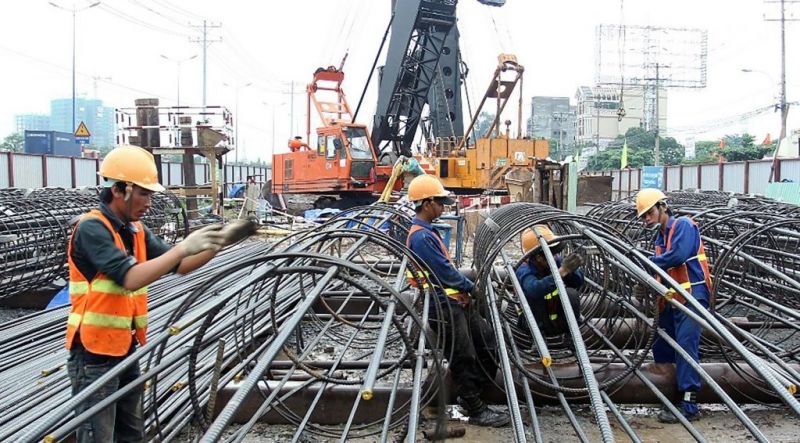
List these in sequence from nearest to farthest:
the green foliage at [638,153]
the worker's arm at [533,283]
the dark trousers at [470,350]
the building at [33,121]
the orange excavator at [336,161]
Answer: the dark trousers at [470,350], the worker's arm at [533,283], the orange excavator at [336,161], the green foliage at [638,153], the building at [33,121]

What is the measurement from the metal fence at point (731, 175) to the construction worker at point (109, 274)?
57.1ft

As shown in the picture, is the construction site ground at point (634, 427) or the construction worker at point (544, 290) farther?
the construction worker at point (544, 290)

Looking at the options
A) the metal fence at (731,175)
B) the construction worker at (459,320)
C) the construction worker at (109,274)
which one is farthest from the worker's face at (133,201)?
the metal fence at (731,175)

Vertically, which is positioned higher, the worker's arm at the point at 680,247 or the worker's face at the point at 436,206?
the worker's face at the point at 436,206

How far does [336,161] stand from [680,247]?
12.0m

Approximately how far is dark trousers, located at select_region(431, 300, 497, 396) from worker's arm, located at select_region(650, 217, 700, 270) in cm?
135

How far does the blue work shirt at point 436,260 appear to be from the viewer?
13.4ft

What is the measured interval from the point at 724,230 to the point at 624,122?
7244 cm

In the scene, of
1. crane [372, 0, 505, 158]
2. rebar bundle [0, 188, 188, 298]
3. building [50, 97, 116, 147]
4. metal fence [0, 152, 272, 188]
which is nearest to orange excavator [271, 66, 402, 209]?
crane [372, 0, 505, 158]

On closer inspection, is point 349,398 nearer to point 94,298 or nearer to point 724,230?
A: point 94,298

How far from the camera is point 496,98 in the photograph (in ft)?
51.3

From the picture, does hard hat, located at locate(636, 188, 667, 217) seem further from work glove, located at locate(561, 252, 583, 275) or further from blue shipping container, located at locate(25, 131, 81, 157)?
blue shipping container, located at locate(25, 131, 81, 157)


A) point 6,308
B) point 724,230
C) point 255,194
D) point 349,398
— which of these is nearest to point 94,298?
point 349,398

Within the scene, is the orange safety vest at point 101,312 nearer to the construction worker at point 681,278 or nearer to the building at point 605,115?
the construction worker at point 681,278
